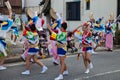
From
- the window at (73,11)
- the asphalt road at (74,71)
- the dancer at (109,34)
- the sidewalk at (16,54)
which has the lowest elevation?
the asphalt road at (74,71)

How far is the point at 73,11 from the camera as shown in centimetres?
2731

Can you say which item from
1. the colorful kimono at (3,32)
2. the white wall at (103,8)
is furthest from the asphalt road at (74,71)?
the white wall at (103,8)

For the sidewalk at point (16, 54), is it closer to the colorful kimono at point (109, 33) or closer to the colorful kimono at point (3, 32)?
the colorful kimono at point (109, 33)

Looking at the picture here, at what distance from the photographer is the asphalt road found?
32.0 ft

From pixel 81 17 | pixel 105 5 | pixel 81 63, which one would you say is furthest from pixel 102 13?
pixel 81 63

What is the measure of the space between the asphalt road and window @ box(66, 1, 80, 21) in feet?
44.7

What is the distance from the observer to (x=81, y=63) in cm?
1237

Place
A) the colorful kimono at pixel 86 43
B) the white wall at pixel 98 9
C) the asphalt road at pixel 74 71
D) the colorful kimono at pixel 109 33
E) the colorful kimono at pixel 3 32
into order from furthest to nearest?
the white wall at pixel 98 9 < the colorful kimono at pixel 109 33 < the colorful kimono at pixel 3 32 < the colorful kimono at pixel 86 43 < the asphalt road at pixel 74 71

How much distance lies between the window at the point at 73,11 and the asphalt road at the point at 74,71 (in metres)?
13.6

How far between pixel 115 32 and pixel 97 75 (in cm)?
814

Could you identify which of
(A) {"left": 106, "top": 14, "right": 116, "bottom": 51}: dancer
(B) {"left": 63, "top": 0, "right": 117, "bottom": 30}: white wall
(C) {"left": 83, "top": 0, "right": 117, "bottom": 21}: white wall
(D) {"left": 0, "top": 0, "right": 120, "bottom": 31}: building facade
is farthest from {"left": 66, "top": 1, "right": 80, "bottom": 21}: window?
(A) {"left": 106, "top": 14, "right": 116, "bottom": 51}: dancer

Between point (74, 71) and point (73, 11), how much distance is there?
1693 centimetres

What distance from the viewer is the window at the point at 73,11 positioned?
88.1 feet

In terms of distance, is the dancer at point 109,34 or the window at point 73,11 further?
the window at point 73,11
